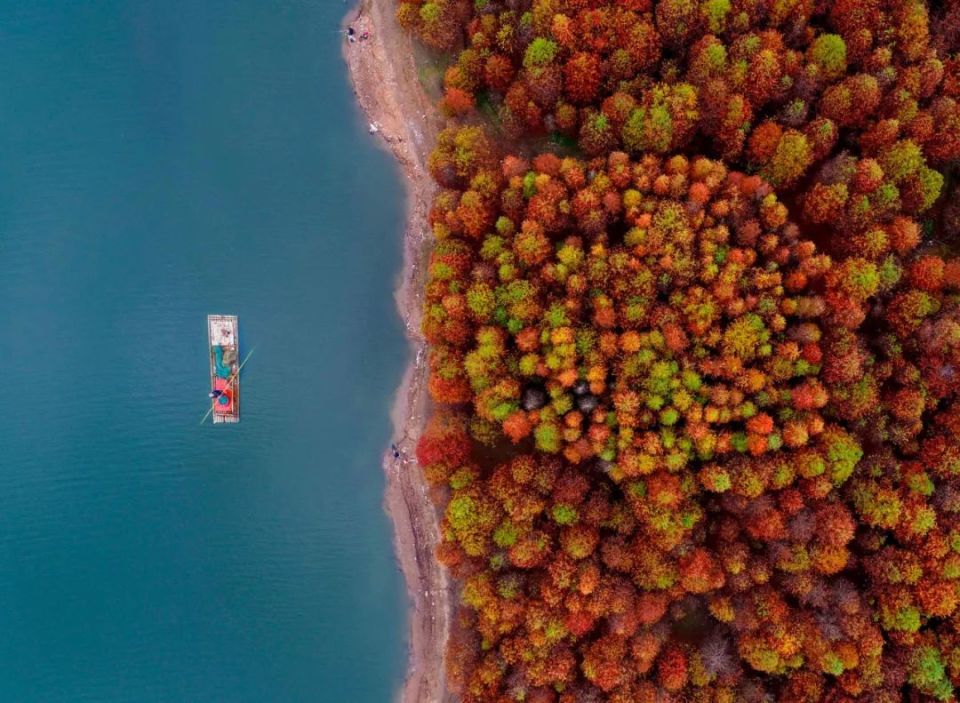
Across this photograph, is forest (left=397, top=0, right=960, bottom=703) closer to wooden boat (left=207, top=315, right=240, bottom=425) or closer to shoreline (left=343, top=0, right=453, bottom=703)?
shoreline (left=343, top=0, right=453, bottom=703)

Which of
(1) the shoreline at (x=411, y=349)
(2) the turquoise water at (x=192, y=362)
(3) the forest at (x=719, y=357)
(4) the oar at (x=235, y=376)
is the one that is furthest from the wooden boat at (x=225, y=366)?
(3) the forest at (x=719, y=357)

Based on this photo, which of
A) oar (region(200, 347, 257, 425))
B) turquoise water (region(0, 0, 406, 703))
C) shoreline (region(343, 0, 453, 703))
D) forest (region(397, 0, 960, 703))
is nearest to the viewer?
forest (region(397, 0, 960, 703))

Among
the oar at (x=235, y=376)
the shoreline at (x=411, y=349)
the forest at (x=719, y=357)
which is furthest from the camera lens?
the oar at (x=235, y=376)

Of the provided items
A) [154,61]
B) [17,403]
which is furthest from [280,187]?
[17,403]

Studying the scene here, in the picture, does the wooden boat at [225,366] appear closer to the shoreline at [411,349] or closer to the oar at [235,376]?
the oar at [235,376]

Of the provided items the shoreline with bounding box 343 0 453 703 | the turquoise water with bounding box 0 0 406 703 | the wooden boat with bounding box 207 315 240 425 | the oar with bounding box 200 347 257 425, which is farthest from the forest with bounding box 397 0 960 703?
the wooden boat with bounding box 207 315 240 425

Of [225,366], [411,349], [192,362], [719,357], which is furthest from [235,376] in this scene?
[719,357]
